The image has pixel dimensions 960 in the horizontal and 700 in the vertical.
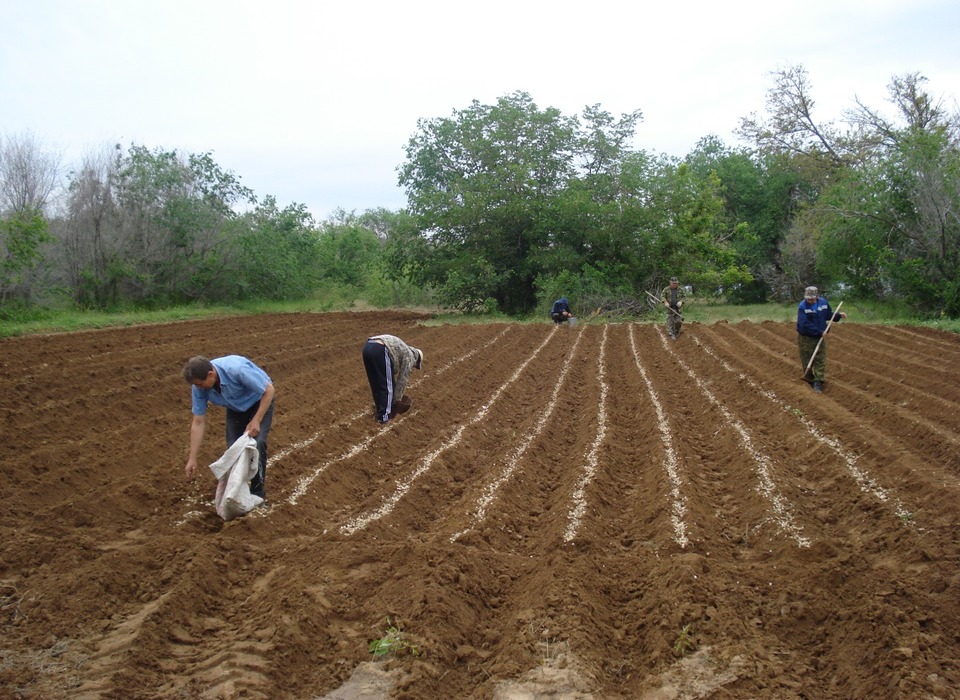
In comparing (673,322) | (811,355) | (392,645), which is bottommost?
(392,645)

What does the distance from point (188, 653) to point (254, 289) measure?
92.1ft

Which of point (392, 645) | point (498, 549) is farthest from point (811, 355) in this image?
point (392, 645)

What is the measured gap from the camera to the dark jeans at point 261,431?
5.73m

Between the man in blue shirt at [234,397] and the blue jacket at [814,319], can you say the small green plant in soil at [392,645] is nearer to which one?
the man in blue shirt at [234,397]

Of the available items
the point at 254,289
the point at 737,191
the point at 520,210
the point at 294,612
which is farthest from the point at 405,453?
the point at 737,191

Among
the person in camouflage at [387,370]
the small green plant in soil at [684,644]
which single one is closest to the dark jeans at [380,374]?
the person in camouflage at [387,370]

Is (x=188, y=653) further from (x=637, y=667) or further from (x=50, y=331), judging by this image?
(x=50, y=331)

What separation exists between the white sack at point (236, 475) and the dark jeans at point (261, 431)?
0.18 metres

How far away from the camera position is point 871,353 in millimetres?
14023

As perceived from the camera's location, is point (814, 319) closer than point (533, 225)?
Yes

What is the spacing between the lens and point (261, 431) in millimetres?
5680

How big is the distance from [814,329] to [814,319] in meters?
0.14

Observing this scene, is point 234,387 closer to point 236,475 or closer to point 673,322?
point 236,475

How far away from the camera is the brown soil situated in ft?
11.8
